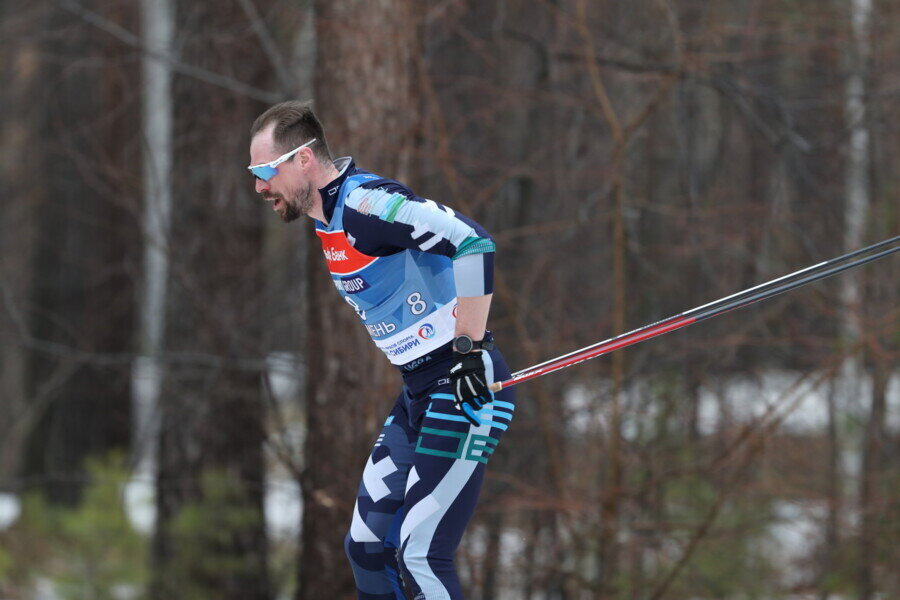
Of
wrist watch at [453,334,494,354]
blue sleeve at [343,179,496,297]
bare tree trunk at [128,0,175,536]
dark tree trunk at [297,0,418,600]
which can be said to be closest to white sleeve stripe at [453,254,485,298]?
blue sleeve at [343,179,496,297]

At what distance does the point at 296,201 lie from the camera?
12.3ft

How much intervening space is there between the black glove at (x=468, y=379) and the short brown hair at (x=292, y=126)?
863 mm

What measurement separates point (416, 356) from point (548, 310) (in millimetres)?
3733

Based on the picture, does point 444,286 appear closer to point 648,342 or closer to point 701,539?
point 701,539

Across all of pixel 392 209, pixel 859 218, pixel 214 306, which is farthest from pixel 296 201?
pixel 859 218

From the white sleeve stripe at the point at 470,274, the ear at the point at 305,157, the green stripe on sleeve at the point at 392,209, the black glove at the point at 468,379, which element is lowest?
the black glove at the point at 468,379

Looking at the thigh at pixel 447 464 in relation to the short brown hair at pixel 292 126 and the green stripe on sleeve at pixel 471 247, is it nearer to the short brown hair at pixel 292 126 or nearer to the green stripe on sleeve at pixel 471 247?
the green stripe on sleeve at pixel 471 247

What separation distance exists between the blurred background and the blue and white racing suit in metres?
2.07

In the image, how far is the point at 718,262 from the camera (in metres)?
9.57

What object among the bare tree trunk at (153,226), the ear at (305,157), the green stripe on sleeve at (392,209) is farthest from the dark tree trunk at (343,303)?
the green stripe on sleeve at (392,209)

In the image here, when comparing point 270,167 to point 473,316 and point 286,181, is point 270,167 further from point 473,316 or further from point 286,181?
point 473,316

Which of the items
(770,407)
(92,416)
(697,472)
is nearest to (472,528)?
(697,472)

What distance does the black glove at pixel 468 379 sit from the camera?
11.5 ft

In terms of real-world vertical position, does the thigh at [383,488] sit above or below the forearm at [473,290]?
below
